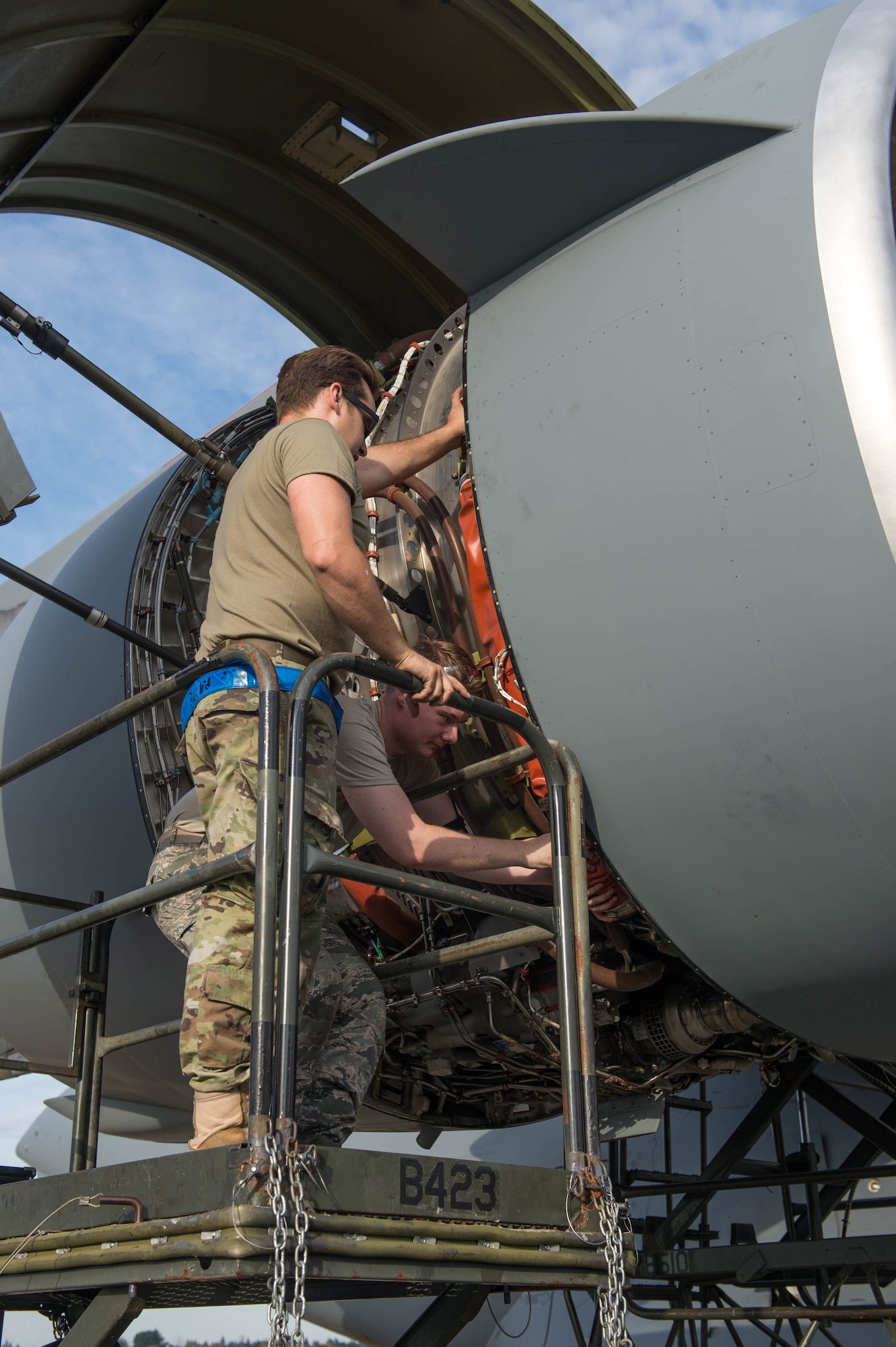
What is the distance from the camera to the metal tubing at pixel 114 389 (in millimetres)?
4582

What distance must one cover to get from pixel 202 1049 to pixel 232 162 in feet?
13.5

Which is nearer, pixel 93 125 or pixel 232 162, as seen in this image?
pixel 93 125

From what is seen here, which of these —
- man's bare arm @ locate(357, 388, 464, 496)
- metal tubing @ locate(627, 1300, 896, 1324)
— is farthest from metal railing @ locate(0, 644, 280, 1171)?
metal tubing @ locate(627, 1300, 896, 1324)

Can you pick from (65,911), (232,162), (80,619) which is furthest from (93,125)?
(65,911)

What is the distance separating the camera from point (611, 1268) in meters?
2.51

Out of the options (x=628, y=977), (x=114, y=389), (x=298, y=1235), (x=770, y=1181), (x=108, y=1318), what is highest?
(x=114, y=389)

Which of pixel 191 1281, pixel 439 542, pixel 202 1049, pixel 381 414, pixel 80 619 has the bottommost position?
pixel 191 1281

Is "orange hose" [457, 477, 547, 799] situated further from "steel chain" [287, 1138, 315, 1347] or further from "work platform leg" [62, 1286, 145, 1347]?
"work platform leg" [62, 1286, 145, 1347]

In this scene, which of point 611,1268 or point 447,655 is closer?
point 611,1268

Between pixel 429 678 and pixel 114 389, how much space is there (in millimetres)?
2488

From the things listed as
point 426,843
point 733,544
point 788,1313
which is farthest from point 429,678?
point 788,1313

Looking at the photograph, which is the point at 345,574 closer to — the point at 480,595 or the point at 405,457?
the point at 480,595

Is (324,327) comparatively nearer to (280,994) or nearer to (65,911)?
(65,911)

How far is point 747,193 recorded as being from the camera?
280 cm
